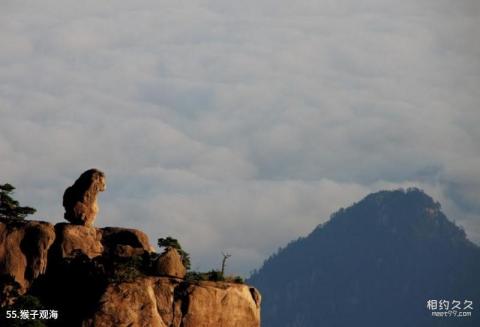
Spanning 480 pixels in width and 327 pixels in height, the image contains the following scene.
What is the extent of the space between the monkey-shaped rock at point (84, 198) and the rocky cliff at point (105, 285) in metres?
2.18

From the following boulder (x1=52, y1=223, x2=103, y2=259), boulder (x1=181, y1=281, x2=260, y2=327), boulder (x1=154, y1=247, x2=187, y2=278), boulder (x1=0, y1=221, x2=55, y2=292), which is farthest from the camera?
boulder (x1=52, y1=223, x2=103, y2=259)

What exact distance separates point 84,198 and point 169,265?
15896mm

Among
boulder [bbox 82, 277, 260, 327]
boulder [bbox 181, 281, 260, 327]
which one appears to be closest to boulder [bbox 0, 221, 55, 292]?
boulder [bbox 82, 277, 260, 327]

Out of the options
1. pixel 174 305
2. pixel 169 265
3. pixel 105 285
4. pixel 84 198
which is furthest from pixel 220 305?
pixel 84 198

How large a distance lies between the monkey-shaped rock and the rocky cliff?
218 centimetres

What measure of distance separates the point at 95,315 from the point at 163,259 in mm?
13989

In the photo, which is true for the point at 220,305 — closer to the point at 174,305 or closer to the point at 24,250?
the point at 174,305

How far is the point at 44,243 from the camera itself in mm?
141750

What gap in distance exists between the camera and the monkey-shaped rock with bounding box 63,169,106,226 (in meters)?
→ 148

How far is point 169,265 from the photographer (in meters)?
142

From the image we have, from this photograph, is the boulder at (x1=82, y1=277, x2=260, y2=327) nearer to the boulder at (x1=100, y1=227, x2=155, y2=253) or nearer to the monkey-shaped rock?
the boulder at (x1=100, y1=227, x2=155, y2=253)

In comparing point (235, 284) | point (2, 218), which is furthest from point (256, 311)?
point (2, 218)

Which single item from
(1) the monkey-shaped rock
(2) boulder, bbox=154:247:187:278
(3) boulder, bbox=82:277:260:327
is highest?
(1) the monkey-shaped rock

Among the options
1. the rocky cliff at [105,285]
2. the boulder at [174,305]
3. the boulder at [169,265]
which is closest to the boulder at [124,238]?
the rocky cliff at [105,285]
